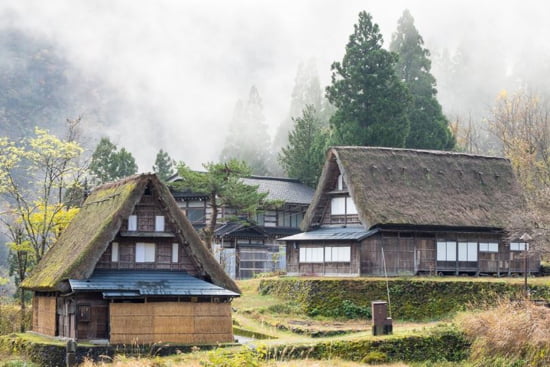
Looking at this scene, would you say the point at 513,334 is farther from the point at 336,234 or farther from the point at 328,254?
the point at 328,254

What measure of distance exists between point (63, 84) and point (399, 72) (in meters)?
77.2

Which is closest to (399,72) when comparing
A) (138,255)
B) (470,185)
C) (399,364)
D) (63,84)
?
(470,185)

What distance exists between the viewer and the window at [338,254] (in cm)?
4608

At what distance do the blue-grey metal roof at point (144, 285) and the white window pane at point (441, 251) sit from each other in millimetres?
13949

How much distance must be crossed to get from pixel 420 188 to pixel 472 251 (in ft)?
13.6

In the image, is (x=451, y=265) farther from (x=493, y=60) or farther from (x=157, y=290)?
(x=493, y=60)

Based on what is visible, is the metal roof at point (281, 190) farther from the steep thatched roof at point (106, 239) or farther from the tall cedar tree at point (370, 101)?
the steep thatched roof at point (106, 239)

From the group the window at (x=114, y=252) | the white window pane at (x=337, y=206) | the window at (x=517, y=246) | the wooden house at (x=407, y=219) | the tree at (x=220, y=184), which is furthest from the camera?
the tree at (x=220, y=184)

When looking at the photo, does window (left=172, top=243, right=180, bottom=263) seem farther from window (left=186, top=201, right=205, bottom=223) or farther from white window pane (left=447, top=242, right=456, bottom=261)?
window (left=186, top=201, right=205, bottom=223)

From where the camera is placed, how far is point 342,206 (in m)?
49.1

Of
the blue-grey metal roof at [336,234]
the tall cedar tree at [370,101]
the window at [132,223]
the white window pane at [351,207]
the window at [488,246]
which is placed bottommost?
the window at [488,246]

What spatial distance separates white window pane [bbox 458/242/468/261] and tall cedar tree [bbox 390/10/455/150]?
15568mm

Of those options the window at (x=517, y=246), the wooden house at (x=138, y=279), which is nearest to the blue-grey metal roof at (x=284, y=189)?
the window at (x=517, y=246)

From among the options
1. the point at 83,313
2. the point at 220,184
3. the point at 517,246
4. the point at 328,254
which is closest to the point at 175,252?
the point at 83,313
